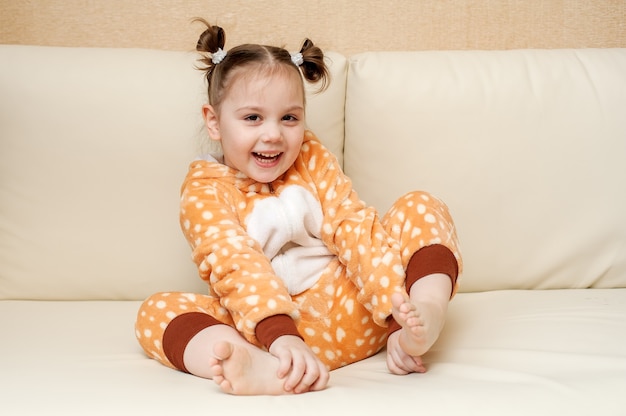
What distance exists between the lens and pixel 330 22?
1904 millimetres

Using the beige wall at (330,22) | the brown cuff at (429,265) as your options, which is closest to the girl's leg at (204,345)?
the brown cuff at (429,265)

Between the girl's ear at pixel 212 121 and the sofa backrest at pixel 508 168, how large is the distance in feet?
1.22

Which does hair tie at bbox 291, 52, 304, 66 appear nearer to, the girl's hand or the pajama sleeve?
the pajama sleeve

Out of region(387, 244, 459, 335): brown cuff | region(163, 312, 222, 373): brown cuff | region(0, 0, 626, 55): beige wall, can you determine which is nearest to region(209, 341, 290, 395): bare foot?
region(163, 312, 222, 373): brown cuff

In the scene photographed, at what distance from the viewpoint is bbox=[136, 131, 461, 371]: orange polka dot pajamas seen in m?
1.22

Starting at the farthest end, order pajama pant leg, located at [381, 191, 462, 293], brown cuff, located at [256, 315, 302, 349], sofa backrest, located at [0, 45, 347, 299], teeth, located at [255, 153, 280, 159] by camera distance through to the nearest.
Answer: sofa backrest, located at [0, 45, 347, 299], teeth, located at [255, 153, 280, 159], pajama pant leg, located at [381, 191, 462, 293], brown cuff, located at [256, 315, 302, 349]

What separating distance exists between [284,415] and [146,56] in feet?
3.22

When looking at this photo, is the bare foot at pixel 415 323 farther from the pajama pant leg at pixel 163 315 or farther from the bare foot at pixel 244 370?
the pajama pant leg at pixel 163 315

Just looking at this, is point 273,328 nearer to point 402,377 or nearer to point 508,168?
point 402,377

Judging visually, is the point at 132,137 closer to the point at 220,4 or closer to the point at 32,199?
the point at 32,199

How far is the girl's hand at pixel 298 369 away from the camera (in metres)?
1.08

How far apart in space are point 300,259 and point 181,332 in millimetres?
298

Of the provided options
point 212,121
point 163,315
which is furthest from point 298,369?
point 212,121

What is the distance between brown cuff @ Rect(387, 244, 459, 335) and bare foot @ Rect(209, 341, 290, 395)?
26 cm
